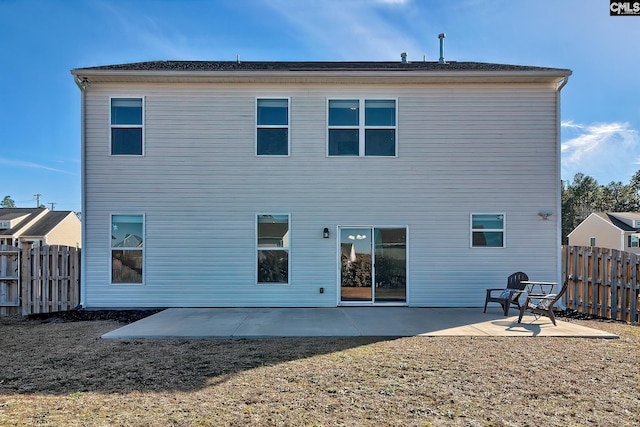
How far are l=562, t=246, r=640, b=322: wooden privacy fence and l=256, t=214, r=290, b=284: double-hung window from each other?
6.72m

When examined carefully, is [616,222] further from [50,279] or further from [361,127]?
[50,279]

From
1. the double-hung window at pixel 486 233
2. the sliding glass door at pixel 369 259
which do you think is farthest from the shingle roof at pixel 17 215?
the double-hung window at pixel 486 233

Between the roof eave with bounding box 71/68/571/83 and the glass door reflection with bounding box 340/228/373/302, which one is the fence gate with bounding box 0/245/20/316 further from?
the glass door reflection with bounding box 340/228/373/302

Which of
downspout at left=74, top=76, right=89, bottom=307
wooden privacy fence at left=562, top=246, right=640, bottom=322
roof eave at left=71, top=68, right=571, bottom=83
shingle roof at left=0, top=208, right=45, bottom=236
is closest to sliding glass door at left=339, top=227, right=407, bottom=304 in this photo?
roof eave at left=71, top=68, right=571, bottom=83

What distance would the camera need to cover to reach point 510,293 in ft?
25.5

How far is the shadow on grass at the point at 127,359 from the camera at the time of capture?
4039mm

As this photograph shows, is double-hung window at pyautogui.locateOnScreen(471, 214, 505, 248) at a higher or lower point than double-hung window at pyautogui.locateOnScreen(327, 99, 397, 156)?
lower

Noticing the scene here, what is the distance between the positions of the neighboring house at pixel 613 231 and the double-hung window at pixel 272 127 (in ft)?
102

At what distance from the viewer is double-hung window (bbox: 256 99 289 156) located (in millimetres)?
8953

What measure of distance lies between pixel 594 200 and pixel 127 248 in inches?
2015

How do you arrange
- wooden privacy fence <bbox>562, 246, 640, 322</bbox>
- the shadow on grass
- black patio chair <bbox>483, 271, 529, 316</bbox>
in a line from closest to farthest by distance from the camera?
the shadow on grass, wooden privacy fence <bbox>562, 246, 640, 322</bbox>, black patio chair <bbox>483, 271, 529, 316</bbox>

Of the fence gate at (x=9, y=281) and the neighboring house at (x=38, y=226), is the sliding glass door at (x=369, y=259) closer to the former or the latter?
the fence gate at (x=9, y=281)

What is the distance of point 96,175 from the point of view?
8.85 metres

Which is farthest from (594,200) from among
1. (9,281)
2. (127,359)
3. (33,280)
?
(9,281)
